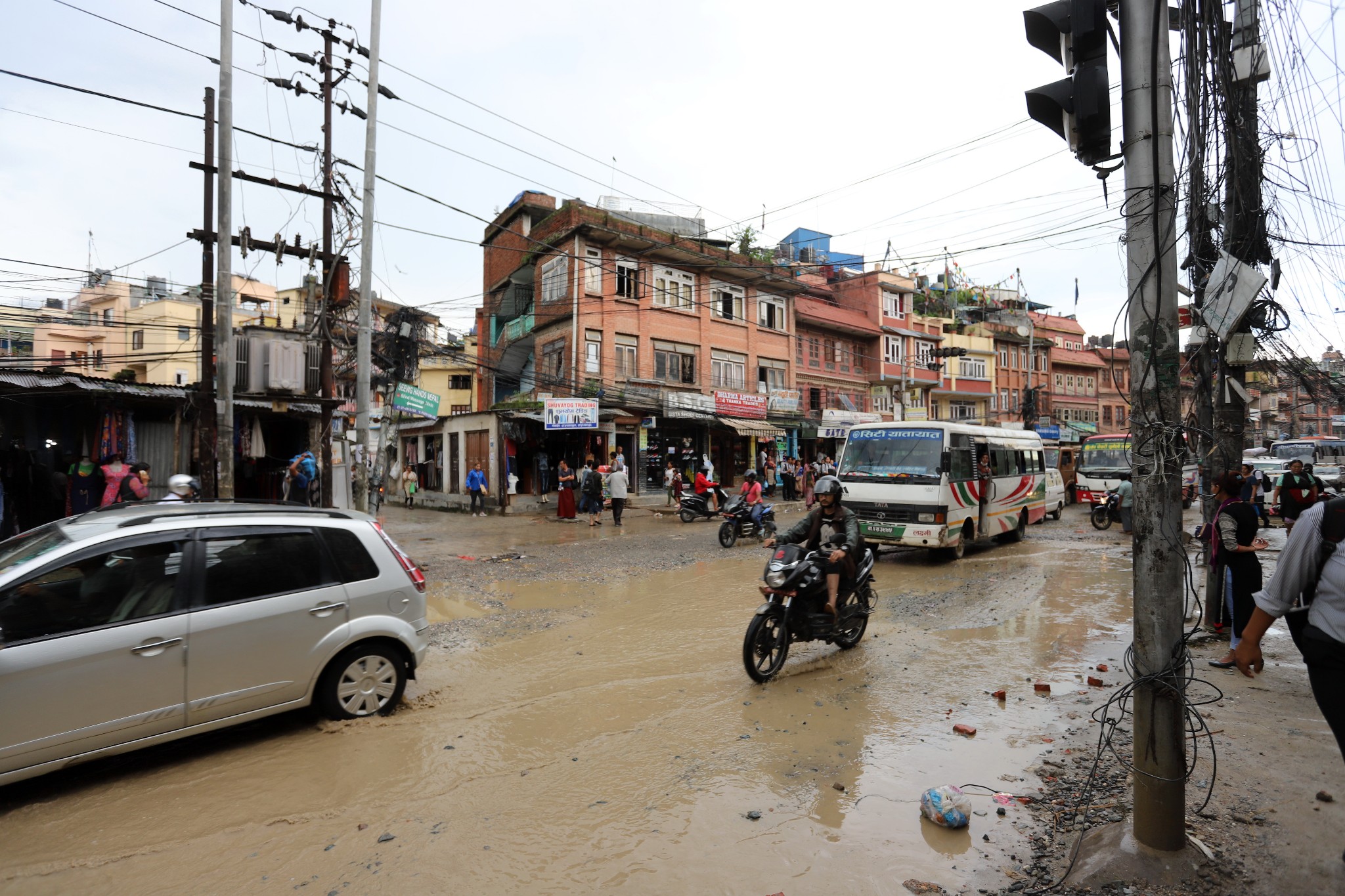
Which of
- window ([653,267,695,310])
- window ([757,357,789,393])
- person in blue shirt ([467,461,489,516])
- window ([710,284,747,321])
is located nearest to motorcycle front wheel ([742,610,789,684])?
person in blue shirt ([467,461,489,516])

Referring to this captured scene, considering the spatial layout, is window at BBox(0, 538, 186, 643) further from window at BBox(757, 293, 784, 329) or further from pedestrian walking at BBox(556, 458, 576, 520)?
window at BBox(757, 293, 784, 329)

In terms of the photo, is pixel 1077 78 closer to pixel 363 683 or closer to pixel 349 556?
pixel 349 556

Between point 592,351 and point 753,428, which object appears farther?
point 753,428

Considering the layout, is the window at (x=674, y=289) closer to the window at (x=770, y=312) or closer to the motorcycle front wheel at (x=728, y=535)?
the window at (x=770, y=312)

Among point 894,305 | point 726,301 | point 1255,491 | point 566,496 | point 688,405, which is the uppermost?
point 894,305

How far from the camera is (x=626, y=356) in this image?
27875 millimetres

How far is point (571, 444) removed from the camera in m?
25.9

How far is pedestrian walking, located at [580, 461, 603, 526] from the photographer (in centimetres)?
2072

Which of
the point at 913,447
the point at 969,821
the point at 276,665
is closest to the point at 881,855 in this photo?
the point at 969,821

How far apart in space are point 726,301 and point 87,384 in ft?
79.0

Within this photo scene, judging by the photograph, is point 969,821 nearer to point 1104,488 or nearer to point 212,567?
point 212,567

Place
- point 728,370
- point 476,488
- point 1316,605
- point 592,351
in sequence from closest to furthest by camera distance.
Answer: point 1316,605, point 476,488, point 592,351, point 728,370

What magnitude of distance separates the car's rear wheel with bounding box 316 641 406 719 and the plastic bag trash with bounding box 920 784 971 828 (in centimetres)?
376

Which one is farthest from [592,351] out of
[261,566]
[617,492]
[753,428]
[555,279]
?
[261,566]
